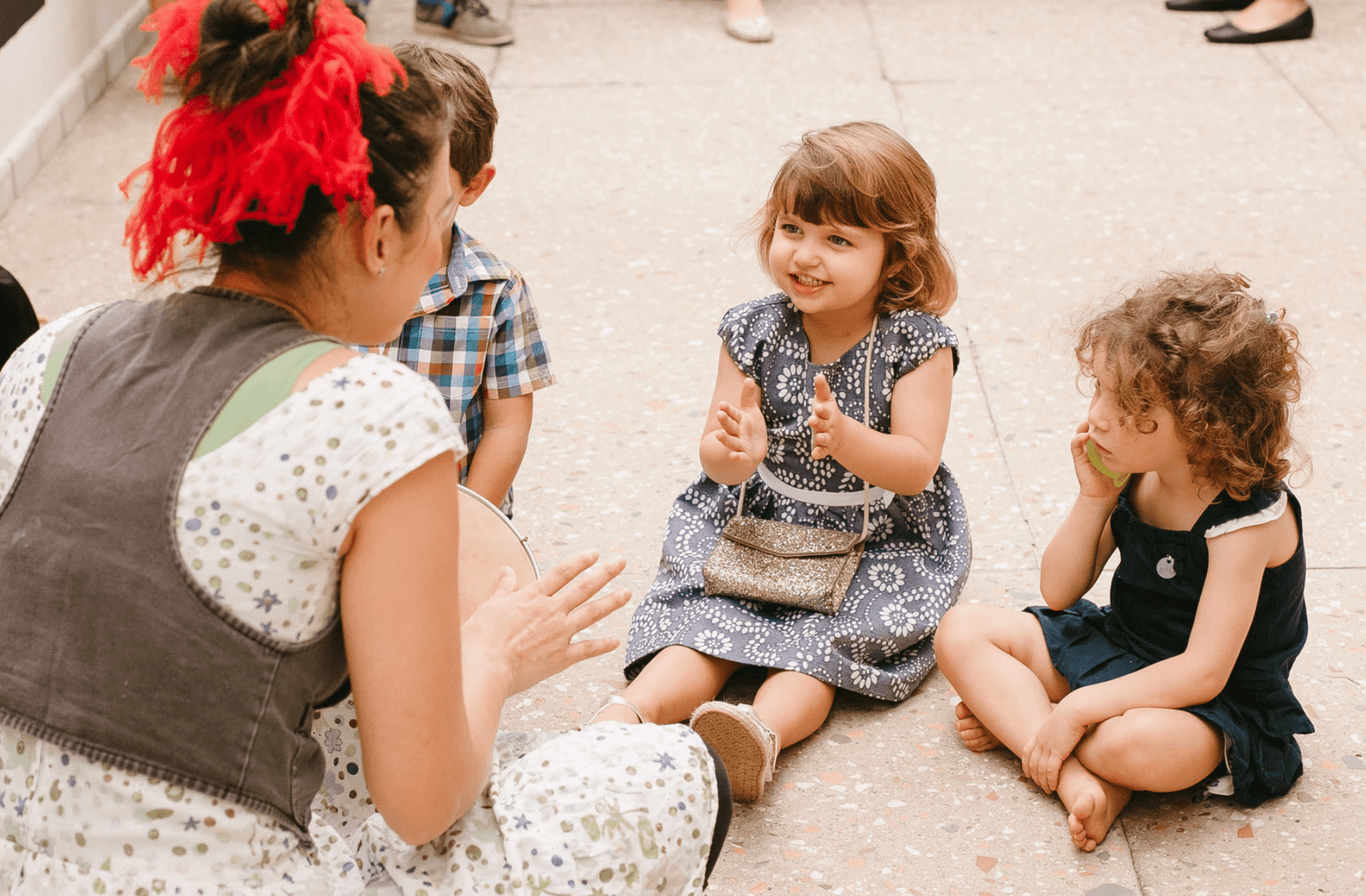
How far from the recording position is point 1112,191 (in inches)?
154

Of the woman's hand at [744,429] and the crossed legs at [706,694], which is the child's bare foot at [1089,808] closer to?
the crossed legs at [706,694]

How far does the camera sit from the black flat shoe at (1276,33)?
16.3 feet

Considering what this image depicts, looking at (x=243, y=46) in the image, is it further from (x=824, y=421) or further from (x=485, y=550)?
(x=824, y=421)

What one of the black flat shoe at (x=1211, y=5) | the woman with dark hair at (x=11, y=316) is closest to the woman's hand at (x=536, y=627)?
the woman with dark hair at (x=11, y=316)

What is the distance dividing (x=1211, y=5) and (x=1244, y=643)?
13.7 ft

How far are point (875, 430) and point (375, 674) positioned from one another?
113 cm

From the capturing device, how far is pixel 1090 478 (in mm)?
1908

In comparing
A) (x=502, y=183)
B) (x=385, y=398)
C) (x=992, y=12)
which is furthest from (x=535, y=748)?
(x=992, y=12)

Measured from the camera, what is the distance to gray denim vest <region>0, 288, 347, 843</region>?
1.13 metres

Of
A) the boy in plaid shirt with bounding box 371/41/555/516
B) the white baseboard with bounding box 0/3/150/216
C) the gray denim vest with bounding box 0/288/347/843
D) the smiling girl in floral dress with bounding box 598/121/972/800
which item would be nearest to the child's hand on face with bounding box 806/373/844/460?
the smiling girl in floral dress with bounding box 598/121/972/800

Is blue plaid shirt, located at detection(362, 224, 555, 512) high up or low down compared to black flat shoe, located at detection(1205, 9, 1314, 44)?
up

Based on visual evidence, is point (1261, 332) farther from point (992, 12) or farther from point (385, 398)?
point (992, 12)

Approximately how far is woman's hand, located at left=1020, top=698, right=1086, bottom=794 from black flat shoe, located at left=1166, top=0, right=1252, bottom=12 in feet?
13.8

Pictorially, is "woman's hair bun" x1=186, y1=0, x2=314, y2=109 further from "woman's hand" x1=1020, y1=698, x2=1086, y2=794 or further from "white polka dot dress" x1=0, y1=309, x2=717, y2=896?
"woman's hand" x1=1020, y1=698, x2=1086, y2=794
